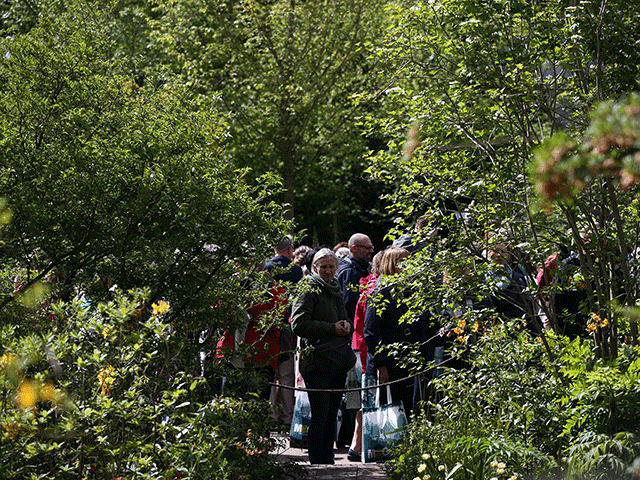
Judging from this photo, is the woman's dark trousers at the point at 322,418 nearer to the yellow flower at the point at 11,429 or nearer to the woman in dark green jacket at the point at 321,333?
the woman in dark green jacket at the point at 321,333

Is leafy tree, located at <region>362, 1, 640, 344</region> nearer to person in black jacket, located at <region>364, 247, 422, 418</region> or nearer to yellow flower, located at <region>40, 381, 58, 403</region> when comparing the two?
person in black jacket, located at <region>364, 247, 422, 418</region>

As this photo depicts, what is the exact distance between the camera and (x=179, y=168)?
207 inches

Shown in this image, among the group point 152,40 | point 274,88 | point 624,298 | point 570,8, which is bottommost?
point 624,298

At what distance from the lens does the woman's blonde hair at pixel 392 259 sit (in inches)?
278

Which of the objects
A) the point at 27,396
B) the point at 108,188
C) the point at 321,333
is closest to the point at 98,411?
the point at 27,396

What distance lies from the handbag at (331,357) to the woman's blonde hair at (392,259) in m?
0.78

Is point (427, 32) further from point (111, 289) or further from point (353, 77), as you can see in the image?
point (353, 77)

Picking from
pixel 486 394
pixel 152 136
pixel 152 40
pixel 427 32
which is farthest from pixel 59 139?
pixel 152 40

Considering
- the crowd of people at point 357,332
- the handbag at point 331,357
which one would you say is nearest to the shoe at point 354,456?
the crowd of people at point 357,332

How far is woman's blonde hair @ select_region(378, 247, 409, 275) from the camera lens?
7.05 m

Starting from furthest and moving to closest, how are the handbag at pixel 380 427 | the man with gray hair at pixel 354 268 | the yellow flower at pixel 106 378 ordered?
the man with gray hair at pixel 354 268 → the handbag at pixel 380 427 → the yellow flower at pixel 106 378

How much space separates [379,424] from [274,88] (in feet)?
35.2

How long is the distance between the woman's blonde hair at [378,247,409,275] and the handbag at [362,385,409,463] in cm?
119

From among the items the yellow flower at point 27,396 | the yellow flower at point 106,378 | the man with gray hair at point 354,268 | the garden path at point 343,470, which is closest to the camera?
the yellow flower at point 27,396
